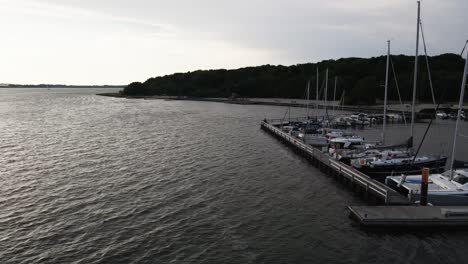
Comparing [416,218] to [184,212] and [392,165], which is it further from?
[184,212]

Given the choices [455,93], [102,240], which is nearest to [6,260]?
[102,240]

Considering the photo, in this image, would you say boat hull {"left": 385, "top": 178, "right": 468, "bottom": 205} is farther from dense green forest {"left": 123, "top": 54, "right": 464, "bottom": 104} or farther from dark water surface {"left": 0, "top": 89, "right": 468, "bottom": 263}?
dense green forest {"left": 123, "top": 54, "right": 464, "bottom": 104}

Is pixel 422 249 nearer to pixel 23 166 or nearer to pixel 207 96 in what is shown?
pixel 23 166

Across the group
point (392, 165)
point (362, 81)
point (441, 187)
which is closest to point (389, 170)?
point (392, 165)

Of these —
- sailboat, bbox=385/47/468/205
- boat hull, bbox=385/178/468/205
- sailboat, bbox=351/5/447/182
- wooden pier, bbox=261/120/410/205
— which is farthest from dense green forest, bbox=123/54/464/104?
boat hull, bbox=385/178/468/205

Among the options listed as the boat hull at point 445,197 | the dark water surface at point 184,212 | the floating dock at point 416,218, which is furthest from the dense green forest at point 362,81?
the floating dock at point 416,218

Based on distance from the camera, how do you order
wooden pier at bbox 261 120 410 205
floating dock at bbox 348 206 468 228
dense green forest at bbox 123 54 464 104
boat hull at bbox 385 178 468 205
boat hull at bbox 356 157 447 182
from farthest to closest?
1. dense green forest at bbox 123 54 464 104
2. boat hull at bbox 356 157 447 182
3. wooden pier at bbox 261 120 410 205
4. boat hull at bbox 385 178 468 205
5. floating dock at bbox 348 206 468 228

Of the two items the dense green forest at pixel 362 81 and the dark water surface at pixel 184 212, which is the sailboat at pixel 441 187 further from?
the dense green forest at pixel 362 81
